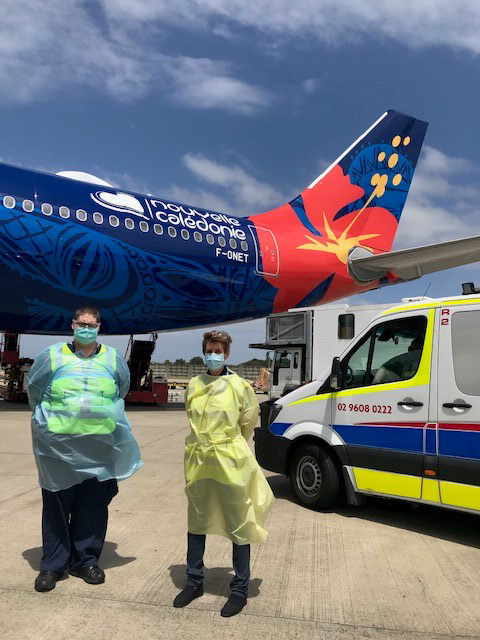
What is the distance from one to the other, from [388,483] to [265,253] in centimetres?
1171

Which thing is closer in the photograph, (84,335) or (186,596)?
(186,596)

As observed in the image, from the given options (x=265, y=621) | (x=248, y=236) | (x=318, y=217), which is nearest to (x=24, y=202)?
(x=248, y=236)

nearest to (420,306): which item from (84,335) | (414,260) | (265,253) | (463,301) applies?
(463,301)

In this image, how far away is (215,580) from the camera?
3807 millimetres

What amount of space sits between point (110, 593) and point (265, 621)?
1057 millimetres

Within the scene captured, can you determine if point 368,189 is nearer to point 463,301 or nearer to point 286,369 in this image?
point 286,369

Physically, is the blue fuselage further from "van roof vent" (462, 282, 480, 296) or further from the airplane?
"van roof vent" (462, 282, 480, 296)

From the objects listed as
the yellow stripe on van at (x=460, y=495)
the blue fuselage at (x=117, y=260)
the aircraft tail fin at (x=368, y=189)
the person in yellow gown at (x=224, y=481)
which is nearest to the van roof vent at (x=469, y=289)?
the yellow stripe on van at (x=460, y=495)

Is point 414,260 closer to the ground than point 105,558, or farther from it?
farther from it

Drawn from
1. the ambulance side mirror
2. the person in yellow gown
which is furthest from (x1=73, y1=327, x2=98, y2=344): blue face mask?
the ambulance side mirror

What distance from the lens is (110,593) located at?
352 cm

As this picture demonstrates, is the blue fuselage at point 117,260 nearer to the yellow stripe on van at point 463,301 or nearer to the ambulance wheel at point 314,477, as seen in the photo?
the ambulance wheel at point 314,477

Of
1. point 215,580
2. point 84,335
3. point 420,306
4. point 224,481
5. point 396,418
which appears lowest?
point 215,580

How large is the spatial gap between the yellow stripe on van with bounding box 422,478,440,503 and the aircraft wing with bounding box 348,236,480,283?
9268 millimetres
